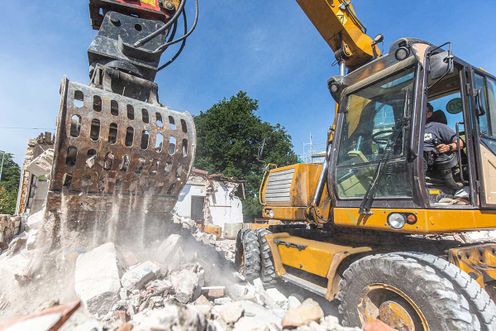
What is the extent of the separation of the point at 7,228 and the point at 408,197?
5614 millimetres

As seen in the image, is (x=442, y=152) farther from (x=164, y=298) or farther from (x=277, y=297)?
(x=164, y=298)

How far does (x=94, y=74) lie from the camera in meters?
3.13

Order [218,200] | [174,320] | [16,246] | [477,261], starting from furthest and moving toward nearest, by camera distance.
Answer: [218,200] → [16,246] → [477,261] → [174,320]

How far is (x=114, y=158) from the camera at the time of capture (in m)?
3.01

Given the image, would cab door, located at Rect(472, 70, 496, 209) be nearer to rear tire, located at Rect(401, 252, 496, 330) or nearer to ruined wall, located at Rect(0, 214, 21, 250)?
rear tire, located at Rect(401, 252, 496, 330)

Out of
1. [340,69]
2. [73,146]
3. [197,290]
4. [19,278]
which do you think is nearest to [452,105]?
[340,69]

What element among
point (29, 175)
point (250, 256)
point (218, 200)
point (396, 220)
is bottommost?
point (250, 256)

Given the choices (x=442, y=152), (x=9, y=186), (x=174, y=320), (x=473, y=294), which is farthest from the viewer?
(x=9, y=186)

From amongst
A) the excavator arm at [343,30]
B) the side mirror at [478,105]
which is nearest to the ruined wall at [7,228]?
the excavator arm at [343,30]

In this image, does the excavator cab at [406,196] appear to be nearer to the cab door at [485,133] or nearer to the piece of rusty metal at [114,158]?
the cab door at [485,133]

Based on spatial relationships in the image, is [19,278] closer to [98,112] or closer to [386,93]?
[98,112]

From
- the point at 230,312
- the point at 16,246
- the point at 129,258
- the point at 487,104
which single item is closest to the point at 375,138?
the point at 487,104

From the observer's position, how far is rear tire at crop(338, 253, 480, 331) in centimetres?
203

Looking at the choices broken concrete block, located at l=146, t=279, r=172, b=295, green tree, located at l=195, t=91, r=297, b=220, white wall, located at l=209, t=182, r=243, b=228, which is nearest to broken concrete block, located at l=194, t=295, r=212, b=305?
broken concrete block, located at l=146, t=279, r=172, b=295
